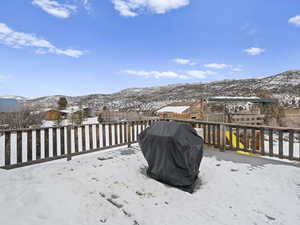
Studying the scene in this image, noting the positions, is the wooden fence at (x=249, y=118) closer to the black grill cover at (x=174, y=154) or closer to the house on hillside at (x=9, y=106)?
the black grill cover at (x=174, y=154)

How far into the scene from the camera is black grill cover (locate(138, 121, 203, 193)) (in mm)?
2547

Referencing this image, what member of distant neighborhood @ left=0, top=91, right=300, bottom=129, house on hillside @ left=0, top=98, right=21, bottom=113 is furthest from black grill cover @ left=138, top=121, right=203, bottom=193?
house on hillside @ left=0, top=98, right=21, bottom=113

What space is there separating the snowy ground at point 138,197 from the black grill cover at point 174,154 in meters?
0.16

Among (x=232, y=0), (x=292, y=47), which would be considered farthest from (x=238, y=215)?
(x=292, y=47)

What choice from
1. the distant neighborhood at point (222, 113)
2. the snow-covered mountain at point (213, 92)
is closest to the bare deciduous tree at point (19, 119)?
the distant neighborhood at point (222, 113)

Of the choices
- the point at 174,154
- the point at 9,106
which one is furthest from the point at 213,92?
the point at 174,154

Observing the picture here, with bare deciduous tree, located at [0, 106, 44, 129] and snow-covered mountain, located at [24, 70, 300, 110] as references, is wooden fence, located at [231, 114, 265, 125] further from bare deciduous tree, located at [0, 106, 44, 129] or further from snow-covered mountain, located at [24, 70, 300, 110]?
snow-covered mountain, located at [24, 70, 300, 110]

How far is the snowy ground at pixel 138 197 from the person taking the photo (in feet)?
6.00

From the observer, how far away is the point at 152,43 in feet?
49.2

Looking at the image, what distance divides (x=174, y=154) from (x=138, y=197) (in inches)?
30.6

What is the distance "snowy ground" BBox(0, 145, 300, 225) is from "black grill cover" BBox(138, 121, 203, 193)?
0.52 feet

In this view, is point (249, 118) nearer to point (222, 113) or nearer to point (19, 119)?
point (222, 113)

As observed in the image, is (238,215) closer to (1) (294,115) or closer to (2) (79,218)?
(2) (79,218)

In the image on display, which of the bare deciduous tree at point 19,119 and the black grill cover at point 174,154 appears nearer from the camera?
A: the black grill cover at point 174,154
